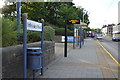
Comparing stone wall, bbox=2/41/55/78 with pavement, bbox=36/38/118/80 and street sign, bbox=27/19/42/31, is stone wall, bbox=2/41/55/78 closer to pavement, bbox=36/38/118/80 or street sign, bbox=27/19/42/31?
street sign, bbox=27/19/42/31

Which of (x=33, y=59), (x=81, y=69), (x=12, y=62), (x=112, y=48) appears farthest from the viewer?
(x=112, y=48)

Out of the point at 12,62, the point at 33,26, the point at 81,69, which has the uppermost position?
the point at 33,26

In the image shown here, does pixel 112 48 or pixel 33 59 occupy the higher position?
pixel 33 59

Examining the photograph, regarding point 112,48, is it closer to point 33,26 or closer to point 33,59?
point 33,26

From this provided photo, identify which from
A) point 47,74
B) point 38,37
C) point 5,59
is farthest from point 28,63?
point 38,37

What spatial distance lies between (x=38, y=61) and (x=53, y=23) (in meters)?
31.0

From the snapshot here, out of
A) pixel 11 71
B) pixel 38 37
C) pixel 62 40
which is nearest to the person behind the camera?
pixel 11 71

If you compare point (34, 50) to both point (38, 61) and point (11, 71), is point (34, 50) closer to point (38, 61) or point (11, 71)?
point (38, 61)

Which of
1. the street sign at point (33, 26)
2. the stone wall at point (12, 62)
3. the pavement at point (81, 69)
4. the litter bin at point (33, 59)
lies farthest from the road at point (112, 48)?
the stone wall at point (12, 62)

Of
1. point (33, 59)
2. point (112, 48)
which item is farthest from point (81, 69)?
point (112, 48)

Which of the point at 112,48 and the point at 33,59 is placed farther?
the point at 112,48

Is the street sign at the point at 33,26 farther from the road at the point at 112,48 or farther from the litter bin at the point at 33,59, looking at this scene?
the road at the point at 112,48

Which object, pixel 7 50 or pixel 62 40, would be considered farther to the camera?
pixel 62 40

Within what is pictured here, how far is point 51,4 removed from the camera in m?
34.3
